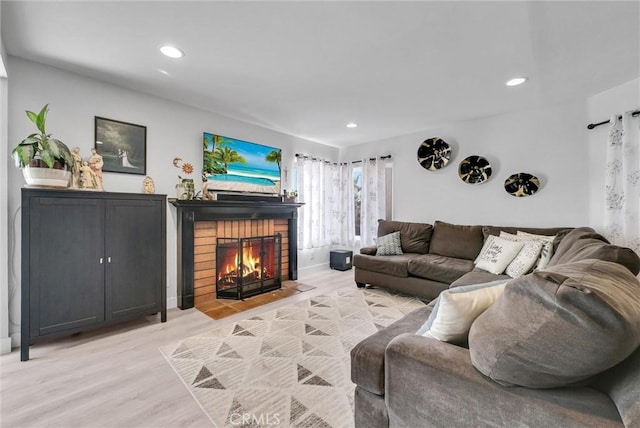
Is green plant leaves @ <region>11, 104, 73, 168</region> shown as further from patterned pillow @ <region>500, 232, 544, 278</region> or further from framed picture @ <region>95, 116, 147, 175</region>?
patterned pillow @ <region>500, 232, 544, 278</region>

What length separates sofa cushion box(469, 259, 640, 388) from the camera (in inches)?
27.3

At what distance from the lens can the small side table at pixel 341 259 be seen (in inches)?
198

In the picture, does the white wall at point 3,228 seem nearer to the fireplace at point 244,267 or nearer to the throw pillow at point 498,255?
the fireplace at point 244,267

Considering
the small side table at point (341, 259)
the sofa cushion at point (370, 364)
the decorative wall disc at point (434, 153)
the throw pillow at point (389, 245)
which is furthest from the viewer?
the small side table at point (341, 259)

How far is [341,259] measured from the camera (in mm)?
5047

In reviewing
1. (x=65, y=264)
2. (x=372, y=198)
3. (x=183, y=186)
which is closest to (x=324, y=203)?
(x=372, y=198)

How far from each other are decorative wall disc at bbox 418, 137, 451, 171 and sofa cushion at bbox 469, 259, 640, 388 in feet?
11.5

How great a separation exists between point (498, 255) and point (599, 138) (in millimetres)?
1705

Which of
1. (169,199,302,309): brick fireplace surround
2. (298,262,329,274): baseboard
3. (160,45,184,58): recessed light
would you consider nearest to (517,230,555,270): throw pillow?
(169,199,302,309): brick fireplace surround

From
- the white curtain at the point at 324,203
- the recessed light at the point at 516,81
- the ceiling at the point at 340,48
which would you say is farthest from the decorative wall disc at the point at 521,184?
the white curtain at the point at 324,203

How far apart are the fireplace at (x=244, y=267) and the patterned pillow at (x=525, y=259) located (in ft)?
9.32

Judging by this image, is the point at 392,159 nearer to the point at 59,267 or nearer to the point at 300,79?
the point at 300,79

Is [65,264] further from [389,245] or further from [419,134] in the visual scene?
[419,134]

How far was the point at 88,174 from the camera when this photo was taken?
2488 millimetres
